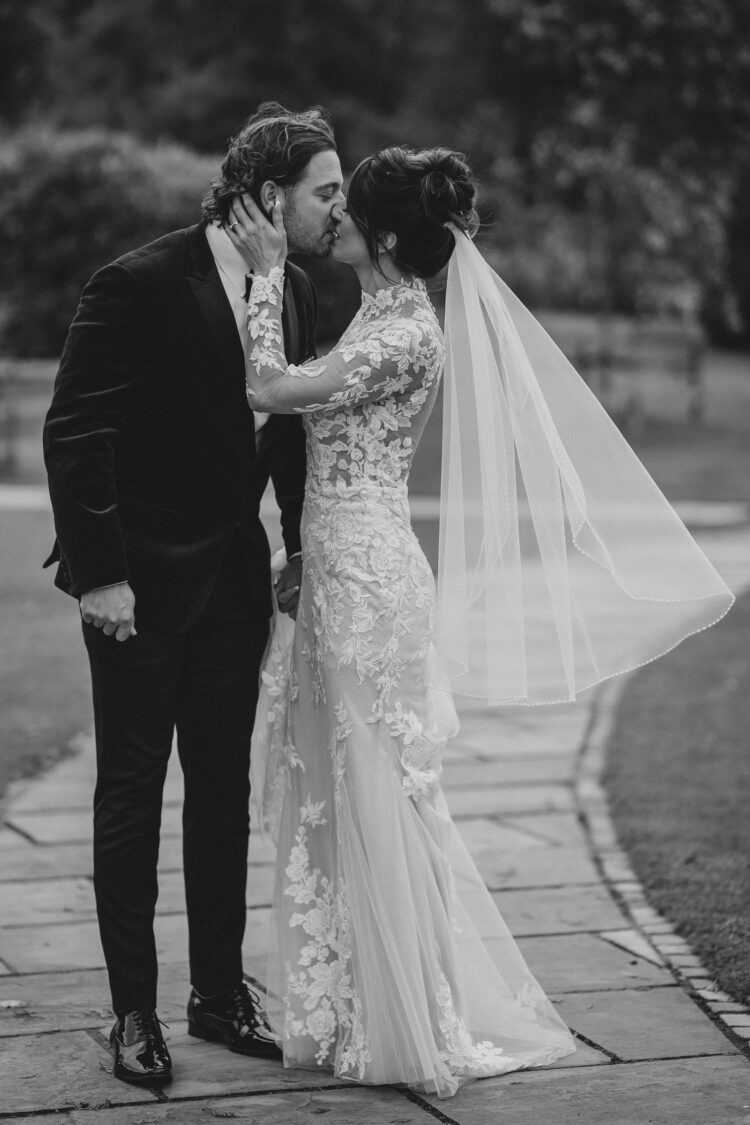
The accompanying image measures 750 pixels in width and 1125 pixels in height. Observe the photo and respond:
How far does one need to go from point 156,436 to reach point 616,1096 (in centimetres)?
164

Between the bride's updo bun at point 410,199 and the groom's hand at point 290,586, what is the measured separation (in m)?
0.73

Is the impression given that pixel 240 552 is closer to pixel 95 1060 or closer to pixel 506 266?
pixel 95 1060

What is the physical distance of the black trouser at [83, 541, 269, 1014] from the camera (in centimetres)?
322

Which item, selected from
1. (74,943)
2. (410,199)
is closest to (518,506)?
(410,199)

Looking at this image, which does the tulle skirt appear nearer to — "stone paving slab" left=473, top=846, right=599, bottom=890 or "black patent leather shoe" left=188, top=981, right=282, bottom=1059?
"black patent leather shoe" left=188, top=981, right=282, bottom=1059

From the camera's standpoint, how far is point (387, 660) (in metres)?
3.25

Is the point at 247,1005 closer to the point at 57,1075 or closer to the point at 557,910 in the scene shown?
the point at 57,1075

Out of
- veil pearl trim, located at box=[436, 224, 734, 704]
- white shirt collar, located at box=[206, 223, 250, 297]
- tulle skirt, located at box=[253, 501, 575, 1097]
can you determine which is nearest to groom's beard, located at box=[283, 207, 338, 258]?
white shirt collar, located at box=[206, 223, 250, 297]

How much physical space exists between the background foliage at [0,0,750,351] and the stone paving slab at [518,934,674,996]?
10.9 metres

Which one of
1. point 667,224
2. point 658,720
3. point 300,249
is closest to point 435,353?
point 300,249

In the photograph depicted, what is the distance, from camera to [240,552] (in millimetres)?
3342

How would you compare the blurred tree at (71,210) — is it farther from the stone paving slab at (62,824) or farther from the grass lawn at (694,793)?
the stone paving slab at (62,824)

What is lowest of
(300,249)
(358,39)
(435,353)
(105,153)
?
(435,353)

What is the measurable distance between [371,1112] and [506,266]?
18585 millimetres
